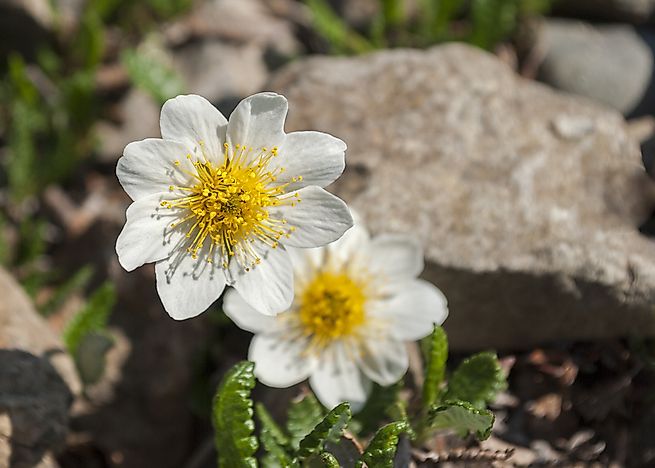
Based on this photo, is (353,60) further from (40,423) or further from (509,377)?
(40,423)

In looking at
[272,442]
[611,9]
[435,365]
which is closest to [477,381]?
[435,365]

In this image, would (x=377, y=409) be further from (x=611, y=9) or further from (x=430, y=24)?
(x=611, y=9)

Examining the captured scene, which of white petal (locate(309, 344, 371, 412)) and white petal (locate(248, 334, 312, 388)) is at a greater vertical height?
white petal (locate(248, 334, 312, 388))

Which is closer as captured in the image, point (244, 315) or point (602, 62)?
point (244, 315)

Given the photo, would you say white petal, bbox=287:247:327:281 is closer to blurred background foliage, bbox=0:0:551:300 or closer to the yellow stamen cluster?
the yellow stamen cluster

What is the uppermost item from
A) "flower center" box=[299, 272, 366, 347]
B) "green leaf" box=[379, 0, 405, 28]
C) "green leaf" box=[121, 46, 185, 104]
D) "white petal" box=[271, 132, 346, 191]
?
"white petal" box=[271, 132, 346, 191]

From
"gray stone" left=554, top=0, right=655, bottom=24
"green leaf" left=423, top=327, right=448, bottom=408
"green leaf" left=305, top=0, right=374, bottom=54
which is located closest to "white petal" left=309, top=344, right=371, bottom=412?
"green leaf" left=423, top=327, right=448, bottom=408
